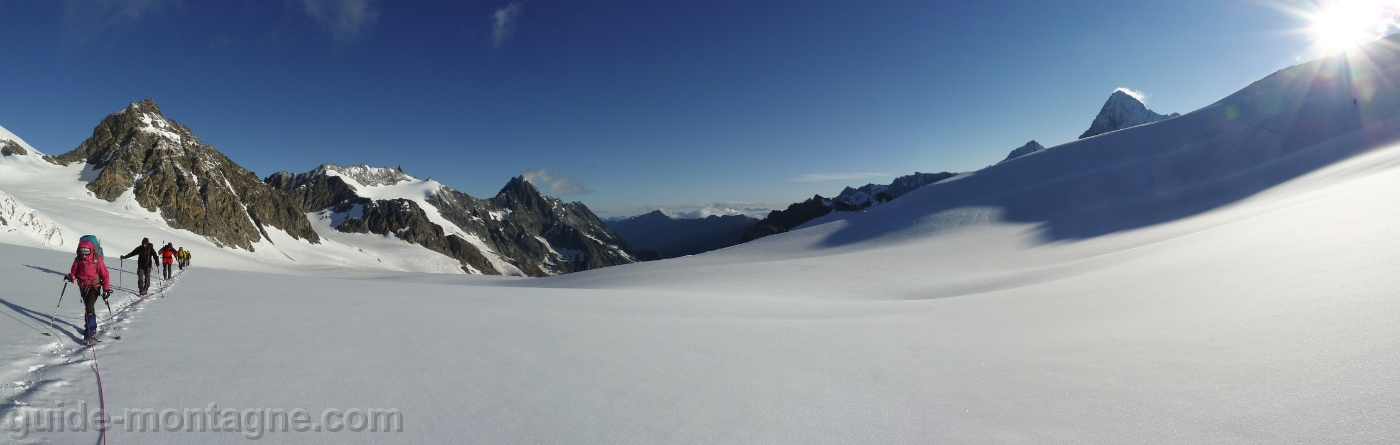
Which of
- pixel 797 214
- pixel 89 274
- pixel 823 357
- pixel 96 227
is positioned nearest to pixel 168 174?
pixel 96 227

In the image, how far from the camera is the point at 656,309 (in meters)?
11.1

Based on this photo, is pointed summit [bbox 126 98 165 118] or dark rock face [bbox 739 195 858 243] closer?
pointed summit [bbox 126 98 165 118]

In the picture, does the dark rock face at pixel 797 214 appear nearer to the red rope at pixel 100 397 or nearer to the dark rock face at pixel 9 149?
the dark rock face at pixel 9 149

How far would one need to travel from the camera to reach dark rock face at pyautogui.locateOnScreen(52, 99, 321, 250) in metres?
75.3

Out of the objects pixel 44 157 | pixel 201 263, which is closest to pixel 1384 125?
pixel 201 263

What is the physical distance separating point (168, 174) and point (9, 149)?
1892cm

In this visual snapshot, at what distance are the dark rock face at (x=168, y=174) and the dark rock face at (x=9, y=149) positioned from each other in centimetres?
361

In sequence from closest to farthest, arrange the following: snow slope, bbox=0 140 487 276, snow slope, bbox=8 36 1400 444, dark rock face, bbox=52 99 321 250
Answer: snow slope, bbox=8 36 1400 444 < snow slope, bbox=0 140 487 276 < dark rock face, bbox=52 99 321 250

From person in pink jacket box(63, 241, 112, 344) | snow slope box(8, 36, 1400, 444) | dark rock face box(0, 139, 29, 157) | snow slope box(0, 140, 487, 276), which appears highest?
dark rock face box(0, 139, 29, 157)

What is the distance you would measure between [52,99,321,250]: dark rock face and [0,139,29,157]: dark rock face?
11.8ft

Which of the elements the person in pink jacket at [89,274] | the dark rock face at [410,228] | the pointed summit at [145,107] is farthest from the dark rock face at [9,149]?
the person in pink jacket at [89,274]

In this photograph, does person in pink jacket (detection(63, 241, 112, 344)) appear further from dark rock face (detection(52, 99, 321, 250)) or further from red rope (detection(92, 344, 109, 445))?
dark rock face (detection(52, 99, 321, 250))

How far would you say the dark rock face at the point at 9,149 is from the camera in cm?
7275

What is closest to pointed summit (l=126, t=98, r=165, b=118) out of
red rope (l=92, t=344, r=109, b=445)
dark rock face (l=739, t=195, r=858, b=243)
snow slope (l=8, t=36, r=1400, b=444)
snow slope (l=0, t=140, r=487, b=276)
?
snow slope (l=0, t=140, r=487, b=276)
